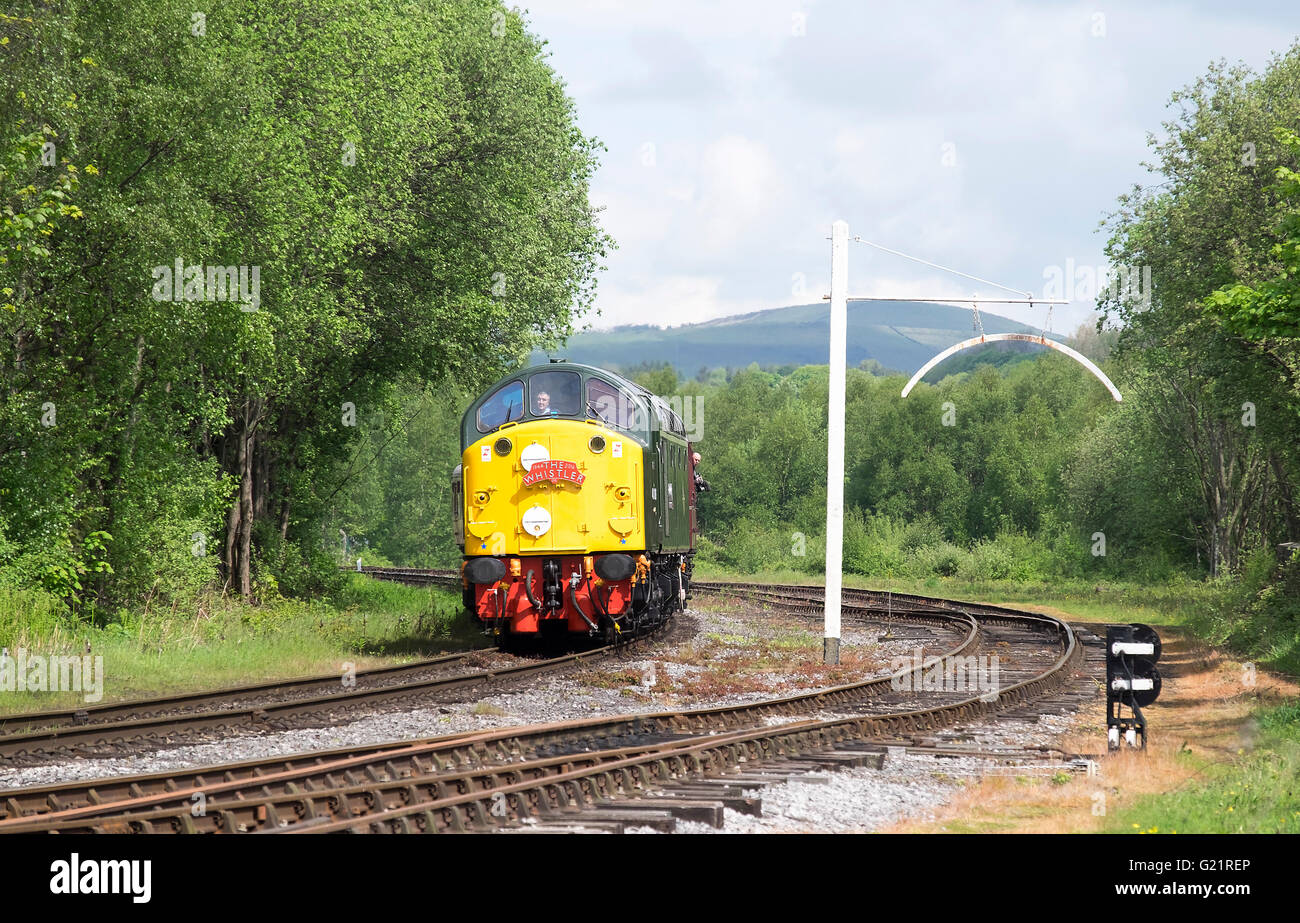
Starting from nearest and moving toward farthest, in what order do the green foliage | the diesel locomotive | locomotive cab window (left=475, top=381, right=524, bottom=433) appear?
1. the green foliage
2. the diesel locomotive
3. locomotive cab window (left=475, top=381, right=524, bottom=433)

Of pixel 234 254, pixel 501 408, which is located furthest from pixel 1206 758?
pixel 234 254

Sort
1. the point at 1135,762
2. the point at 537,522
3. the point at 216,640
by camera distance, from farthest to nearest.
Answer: the point at 216,640 < the point at 537,522 < the point at 1135,762

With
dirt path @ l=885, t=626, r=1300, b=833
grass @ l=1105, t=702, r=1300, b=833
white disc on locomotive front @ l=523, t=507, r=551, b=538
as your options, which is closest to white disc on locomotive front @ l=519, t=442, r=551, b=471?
white disc on locomotive front @ l=523, t=507, r=551, b=538

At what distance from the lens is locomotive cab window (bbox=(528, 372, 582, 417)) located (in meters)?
19.0

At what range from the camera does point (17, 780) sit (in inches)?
380

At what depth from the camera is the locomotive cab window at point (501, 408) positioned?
1916 cm

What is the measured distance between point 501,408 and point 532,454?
1220 millimetres

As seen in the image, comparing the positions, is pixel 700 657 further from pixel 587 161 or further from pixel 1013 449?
pixel 1013 449

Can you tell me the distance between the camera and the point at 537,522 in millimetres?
18406

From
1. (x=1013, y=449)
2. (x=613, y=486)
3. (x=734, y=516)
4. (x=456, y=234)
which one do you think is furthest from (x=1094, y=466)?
(x=613, y=486)

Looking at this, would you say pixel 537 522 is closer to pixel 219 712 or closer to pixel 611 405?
pixel 611 405

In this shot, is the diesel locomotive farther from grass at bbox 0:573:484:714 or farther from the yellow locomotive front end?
grass at bbox 0:573:484:714

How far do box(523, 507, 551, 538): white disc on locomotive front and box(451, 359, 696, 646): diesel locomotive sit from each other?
0.05ft

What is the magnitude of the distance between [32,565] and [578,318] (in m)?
18.8
